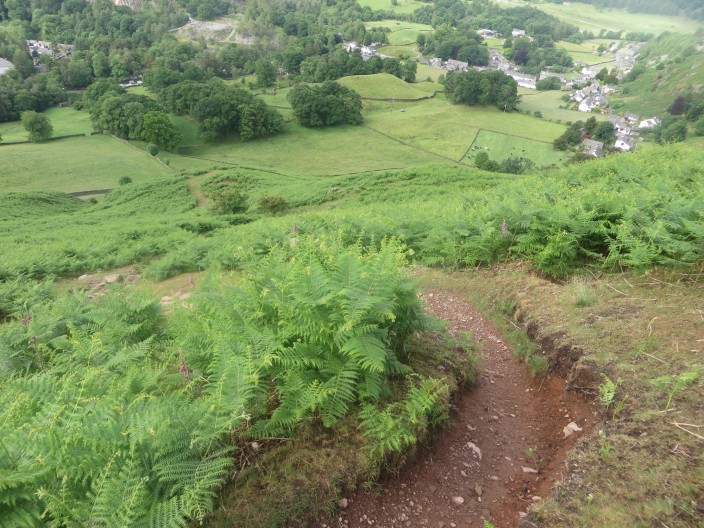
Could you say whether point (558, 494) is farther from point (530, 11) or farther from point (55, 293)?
point (530, 11)

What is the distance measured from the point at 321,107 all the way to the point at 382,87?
24897 millimetres

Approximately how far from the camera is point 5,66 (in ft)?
295

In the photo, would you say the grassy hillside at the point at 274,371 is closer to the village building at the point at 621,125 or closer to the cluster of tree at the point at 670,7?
the cluster of tree at the point at 670,7

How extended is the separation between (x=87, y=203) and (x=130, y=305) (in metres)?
38.8

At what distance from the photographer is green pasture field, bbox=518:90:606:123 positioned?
8363cm

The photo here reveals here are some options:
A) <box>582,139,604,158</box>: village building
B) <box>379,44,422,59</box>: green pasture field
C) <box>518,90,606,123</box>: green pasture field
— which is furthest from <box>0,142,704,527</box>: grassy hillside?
<box>379,44,422,59</box>: green pasture field

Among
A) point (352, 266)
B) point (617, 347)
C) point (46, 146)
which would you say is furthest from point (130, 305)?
point (46, 146)

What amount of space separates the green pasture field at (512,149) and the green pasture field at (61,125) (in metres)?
59.1

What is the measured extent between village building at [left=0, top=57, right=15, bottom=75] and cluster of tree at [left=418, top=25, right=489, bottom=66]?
108588 millimetres

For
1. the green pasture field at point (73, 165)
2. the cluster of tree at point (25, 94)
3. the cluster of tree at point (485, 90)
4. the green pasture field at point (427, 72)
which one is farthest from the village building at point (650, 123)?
the cluster of tree at point (25, 94)

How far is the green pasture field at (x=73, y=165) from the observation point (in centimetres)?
4391

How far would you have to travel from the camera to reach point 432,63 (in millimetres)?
122875

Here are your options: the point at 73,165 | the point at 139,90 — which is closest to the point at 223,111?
the point at 73,165

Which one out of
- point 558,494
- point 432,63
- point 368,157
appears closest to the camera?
point 558,494
